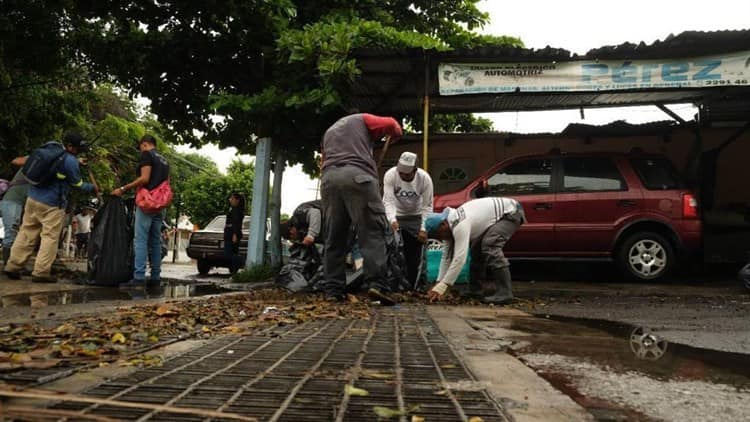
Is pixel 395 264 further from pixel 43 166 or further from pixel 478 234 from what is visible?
pixel 43 166

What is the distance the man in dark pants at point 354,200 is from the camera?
4.52 metres

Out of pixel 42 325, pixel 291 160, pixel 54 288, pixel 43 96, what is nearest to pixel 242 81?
pixel 291 160

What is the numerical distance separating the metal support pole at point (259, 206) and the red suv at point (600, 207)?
2.99 meters

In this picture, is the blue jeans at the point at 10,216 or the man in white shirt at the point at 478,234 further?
the blue jeans at the point at 10,216

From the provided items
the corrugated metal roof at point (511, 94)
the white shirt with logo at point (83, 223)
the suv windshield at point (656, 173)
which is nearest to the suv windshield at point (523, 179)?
the corrugated metal roof at point (511, 94)

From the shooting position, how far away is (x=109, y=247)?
6117 mm

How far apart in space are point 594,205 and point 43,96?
37.9 feet

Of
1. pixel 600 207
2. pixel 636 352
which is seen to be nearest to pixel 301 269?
pixel 600 207

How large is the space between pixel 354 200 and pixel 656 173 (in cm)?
477

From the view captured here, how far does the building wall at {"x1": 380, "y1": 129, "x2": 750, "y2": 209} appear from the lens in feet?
29.7

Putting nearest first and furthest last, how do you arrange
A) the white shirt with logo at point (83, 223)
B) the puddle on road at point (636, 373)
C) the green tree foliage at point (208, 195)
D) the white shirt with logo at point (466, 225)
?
the puddle on road at point (636, 373) < the white shirt with logo at point (466, 225) < the white shirt with logo at point (83, 223) < the green tree foliage at point (208, 195)

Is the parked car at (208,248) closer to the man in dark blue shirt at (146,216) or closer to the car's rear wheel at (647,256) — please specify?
the man in dark blue shirt at (146,216)

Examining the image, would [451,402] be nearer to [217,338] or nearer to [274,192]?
[217,338]

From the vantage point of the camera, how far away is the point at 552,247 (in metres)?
7.25
